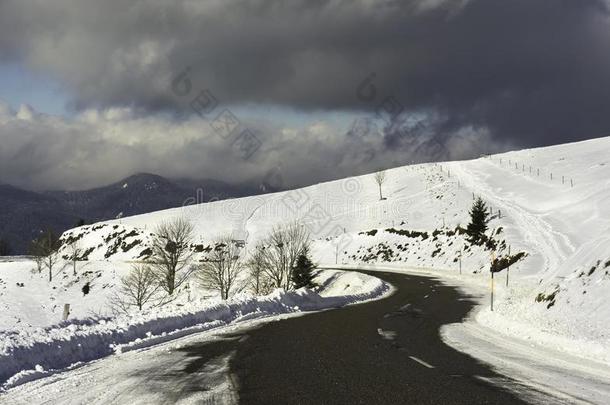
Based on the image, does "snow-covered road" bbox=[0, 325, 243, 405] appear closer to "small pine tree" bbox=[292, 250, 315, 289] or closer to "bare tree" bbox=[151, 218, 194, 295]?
"small pine tree" bbox=[292, 250, 315, 289]

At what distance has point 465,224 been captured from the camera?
7031 centimetres

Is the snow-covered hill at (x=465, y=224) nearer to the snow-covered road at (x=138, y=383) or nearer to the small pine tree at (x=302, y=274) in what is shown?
the snow-covered road at (x=138, y=383)

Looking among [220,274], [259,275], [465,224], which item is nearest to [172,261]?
[220,274]

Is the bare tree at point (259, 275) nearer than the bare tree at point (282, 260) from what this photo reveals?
No

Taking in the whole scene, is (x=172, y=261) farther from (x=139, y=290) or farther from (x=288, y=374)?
(x=288, y=374)

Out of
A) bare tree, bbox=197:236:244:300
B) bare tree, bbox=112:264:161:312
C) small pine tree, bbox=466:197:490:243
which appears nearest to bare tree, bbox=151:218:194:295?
bare tree, bbox=112:264:161:312

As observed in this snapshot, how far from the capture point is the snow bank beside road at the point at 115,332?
10.6 meters

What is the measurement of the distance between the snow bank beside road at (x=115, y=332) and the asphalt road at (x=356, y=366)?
7.12 feet

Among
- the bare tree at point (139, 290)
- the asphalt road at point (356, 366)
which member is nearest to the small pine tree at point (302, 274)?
the bare tree at point (139, 290)

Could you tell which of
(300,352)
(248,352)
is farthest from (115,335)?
(300,352)

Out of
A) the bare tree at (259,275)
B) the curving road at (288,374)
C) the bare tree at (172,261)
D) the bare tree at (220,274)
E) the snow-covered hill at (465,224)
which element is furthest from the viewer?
the bare tree at (259,275)

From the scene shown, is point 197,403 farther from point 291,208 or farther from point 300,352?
point 291,208

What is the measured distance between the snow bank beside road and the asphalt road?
85.5 inches

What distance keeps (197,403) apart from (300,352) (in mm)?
5093
